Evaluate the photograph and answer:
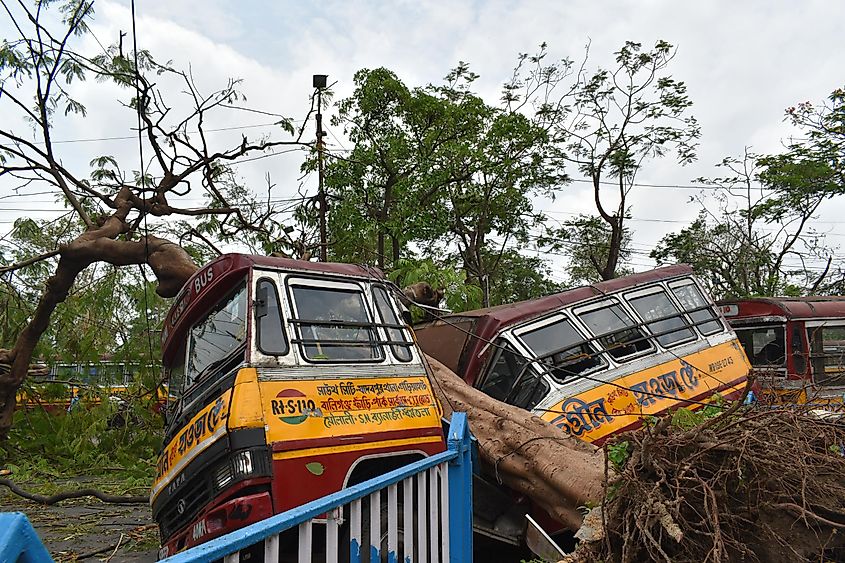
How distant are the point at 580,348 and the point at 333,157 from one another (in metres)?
9.23

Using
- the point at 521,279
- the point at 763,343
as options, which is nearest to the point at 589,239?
the point at 521,279

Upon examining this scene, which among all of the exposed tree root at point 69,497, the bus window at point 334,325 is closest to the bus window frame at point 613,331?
the bus window at point 334,325

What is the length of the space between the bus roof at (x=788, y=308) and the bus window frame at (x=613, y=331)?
Result: 4.59 m

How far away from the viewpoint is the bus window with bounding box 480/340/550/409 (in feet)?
19.9

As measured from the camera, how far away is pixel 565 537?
5227mm

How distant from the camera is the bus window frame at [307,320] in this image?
4433 mm

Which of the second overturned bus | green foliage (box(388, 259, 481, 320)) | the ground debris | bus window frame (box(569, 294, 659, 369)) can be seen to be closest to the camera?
the ground debris

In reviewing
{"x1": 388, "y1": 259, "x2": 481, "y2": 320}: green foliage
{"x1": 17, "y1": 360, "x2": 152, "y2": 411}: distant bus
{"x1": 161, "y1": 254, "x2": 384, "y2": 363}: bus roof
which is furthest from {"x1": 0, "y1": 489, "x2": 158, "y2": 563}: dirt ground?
{"x1": 388, "y1": 259, "x2": 481, "y2": 320}: green foliage

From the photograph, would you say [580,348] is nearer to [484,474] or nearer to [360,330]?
[484,474]

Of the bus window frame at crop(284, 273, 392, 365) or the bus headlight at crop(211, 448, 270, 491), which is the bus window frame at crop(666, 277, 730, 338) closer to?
the bus window frame at crop(284, 273, 392, 365)

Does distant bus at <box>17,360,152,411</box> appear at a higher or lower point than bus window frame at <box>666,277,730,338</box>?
lower

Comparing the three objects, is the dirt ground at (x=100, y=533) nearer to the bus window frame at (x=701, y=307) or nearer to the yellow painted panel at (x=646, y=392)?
the yellow painted panel at (x=646, y=392)

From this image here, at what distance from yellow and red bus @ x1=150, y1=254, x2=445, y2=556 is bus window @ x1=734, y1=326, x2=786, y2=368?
8.41 m

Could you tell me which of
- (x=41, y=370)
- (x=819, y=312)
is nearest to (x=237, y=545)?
(x=41, y=370)
